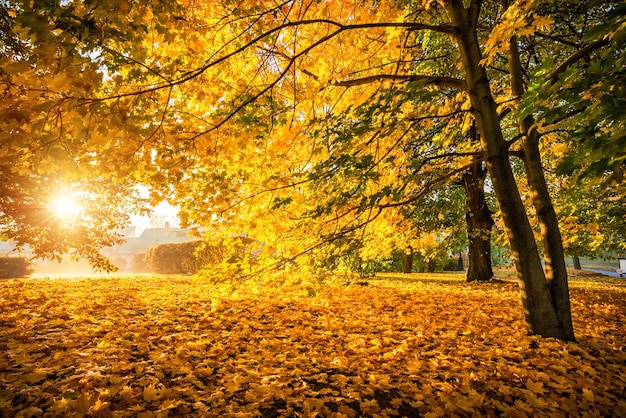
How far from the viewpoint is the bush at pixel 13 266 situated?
18.2 metres

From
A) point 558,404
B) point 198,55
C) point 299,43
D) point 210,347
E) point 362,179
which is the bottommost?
point 558,404

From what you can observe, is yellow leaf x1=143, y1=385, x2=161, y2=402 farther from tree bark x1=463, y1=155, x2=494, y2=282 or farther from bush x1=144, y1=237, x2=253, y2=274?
bush x1=144, y1=237, x2=253, y2=274

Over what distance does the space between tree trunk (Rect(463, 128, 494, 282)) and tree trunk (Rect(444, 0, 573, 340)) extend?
22.4 ft

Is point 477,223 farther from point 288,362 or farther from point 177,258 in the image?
point 177,258

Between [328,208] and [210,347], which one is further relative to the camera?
[210,347]

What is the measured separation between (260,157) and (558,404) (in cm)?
413

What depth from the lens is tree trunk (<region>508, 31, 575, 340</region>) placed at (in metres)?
4.25

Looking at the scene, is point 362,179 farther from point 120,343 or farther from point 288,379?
point 120,343

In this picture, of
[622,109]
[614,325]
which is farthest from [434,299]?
[622,109]

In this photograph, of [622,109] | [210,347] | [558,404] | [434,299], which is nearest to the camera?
[622,109]

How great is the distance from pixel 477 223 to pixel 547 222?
7041mm

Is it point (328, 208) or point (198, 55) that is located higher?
point (198, 55)

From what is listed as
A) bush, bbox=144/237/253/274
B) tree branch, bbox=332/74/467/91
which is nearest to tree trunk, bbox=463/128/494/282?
tree branch, bbox=332/74/467/91

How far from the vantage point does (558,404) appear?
9.27 feet
